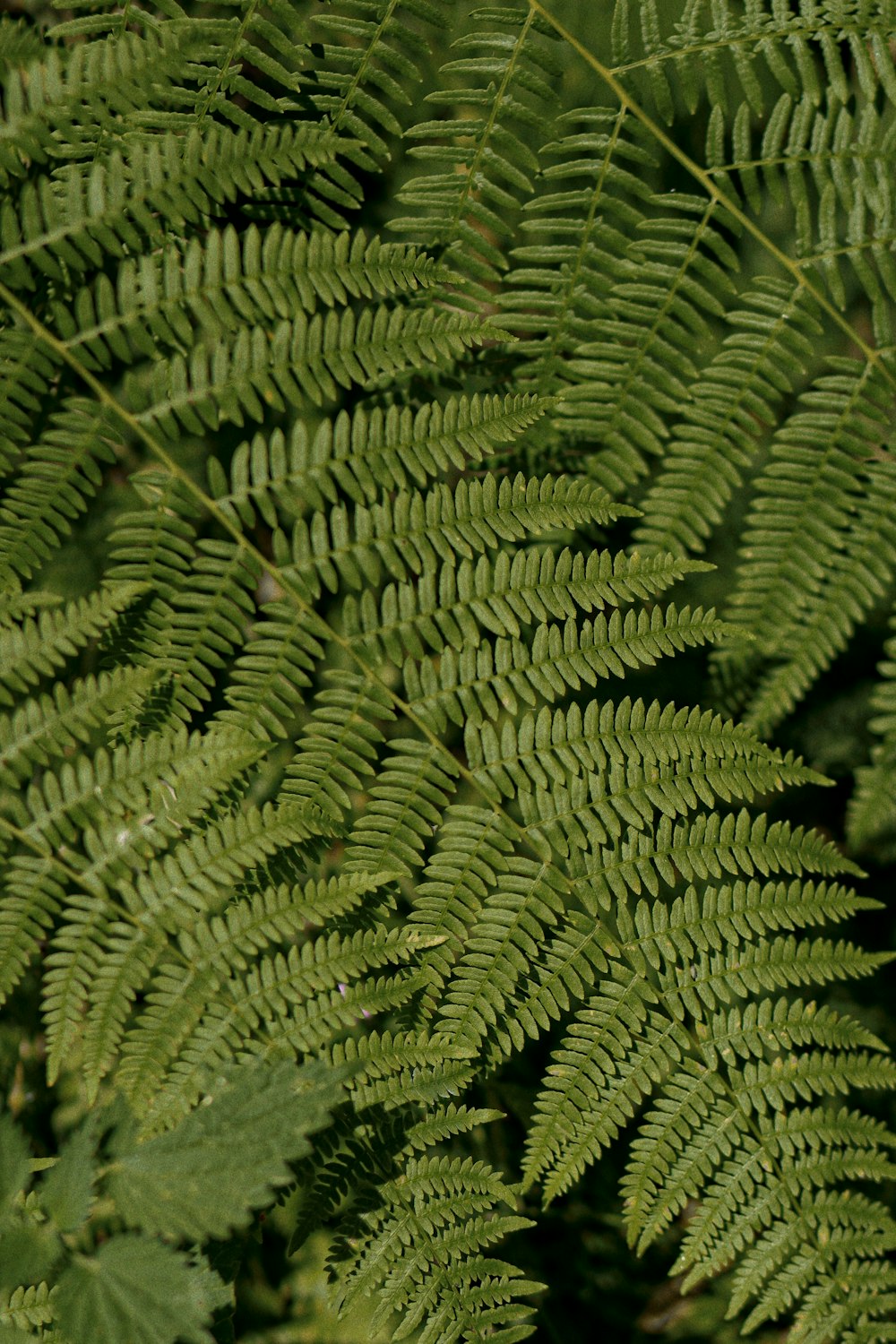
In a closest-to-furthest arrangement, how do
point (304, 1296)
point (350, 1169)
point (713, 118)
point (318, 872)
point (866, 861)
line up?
point (350, 1169) → point (713, 118) → point (318, 872) → point (304, 1296) → point (866, 861)

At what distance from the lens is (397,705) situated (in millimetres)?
1882

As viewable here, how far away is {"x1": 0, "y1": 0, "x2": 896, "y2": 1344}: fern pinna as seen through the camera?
1.62m

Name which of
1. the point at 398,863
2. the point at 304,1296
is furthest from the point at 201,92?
the point at 304,1296

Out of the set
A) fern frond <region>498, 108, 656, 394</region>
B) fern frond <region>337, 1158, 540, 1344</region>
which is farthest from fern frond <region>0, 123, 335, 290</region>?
fern frond <region>337, 1158, 540, 1344</region>

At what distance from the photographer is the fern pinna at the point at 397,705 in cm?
162

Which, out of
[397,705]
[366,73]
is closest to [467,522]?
[397,705]

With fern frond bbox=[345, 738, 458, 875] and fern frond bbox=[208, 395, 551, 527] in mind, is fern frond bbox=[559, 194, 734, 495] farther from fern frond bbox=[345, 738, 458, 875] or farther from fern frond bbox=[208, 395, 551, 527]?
fern frond bbox=[345, 738, 458, 875]

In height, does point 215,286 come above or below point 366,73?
below

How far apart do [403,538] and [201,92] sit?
912 mm

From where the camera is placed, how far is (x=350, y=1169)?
1.72 metres

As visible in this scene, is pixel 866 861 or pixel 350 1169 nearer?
pixel 350 1169

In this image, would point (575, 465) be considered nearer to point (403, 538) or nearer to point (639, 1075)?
point (403, 538)

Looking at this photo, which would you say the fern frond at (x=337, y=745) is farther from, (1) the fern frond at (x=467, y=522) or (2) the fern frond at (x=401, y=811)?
(1) the fern frond at (x=467, y=522)

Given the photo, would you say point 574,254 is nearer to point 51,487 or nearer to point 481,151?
point 481,151
